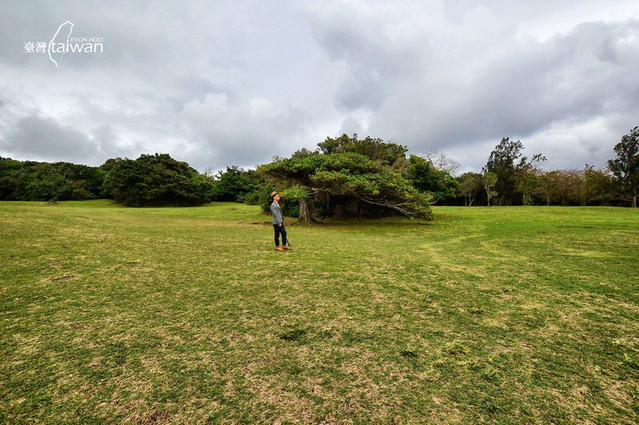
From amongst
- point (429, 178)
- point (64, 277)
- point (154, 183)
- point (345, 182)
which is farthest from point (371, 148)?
point (154, 183)

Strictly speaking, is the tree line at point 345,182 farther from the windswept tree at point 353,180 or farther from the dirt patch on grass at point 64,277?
the dirt patch on grass at point 64,277

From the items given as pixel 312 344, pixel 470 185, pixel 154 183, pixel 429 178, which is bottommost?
pixel 312 344

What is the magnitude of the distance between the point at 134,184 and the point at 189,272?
36.1m

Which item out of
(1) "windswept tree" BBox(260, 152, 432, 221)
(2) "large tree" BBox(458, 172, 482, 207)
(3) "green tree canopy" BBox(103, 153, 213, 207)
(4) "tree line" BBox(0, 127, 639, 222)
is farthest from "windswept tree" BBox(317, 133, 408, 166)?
(2) "large tree" BBox(458, 172, 482, 207)

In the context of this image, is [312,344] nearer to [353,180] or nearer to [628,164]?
[353,180]

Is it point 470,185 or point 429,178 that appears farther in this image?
point 470,185

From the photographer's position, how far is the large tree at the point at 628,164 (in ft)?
96.2

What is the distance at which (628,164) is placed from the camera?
2997cm

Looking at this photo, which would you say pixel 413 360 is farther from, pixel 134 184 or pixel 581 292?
pixel 134 184

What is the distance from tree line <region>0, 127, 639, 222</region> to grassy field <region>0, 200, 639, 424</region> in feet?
30.7

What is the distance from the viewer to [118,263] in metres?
5.57

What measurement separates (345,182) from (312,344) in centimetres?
1155

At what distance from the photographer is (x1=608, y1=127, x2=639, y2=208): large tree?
96.2 ft

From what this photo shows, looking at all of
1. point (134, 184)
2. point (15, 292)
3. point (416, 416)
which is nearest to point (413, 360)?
point (416, 416)
